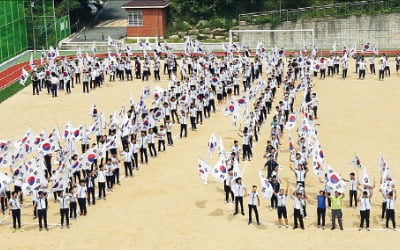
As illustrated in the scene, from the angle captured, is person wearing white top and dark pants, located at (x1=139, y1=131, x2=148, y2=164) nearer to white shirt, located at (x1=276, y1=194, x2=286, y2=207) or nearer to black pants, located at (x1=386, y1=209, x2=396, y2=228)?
white shirt, located at (x1=276, y1=194, x2=286, y2=207)

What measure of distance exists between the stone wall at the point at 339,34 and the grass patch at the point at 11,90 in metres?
17.6

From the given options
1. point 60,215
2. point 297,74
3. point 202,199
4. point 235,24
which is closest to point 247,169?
point 202,199

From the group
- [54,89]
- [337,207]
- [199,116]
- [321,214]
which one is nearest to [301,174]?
[321,214]

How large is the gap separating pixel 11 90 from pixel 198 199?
20981 mm

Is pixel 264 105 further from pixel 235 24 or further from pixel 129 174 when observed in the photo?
pixel 235 24

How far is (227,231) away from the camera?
2080 cm

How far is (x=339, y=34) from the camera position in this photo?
2056 inches

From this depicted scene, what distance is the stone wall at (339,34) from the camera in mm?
51594

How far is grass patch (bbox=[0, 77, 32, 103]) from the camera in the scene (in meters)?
39.6

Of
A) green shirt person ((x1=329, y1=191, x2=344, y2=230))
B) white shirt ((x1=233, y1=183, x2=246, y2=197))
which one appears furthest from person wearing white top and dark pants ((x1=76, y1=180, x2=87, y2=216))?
green shirt person ((x1=329, y1=191, x2=344, y2=230))

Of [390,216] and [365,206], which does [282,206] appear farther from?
[390,216]

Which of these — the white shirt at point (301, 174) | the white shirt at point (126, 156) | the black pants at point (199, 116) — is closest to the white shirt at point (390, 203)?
the white shirt at point (301, 174)

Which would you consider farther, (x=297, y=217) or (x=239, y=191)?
(x=239, y=191)

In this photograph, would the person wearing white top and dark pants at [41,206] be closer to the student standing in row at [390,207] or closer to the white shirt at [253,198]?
the white shirt at [253,198]
